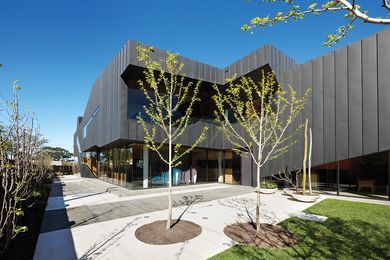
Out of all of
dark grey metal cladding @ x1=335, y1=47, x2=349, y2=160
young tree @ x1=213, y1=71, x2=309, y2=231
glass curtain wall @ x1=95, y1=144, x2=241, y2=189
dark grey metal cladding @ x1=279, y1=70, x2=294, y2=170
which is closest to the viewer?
young tree @ x1=213, y1=71, x2=309, y2=231

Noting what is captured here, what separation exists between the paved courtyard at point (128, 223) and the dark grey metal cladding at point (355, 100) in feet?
15.1

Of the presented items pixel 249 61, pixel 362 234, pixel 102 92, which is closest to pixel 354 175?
pixel 362 234

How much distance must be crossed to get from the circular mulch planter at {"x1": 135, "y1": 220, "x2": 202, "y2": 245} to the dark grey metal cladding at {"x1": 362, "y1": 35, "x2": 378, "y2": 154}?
34.0ft

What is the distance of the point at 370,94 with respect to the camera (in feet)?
37.6

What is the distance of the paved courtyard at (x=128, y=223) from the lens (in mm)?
Result: 5173

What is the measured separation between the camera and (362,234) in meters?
6.23

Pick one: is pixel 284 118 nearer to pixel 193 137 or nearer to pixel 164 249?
pixel 193 137

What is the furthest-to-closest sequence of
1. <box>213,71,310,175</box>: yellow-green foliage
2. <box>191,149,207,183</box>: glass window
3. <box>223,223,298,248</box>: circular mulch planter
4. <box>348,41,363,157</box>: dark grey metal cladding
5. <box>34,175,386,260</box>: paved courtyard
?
1. <box>191,149,207,183</box>: glass window
2. <box>348,41,363,157</box>: dark grey metal cladding
3. <box>213,71,310,175</box>: yellow-green foliage
4. <box>223,223,298,248</box>: circular mulch planter
5. <box>34,175,386,260</box>: paved courtyard

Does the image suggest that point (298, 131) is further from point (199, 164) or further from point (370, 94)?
point (199, 164)

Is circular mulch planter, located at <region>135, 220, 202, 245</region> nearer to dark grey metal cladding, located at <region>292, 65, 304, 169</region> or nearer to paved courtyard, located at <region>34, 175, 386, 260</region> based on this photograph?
paved courtyard, located at <region>34, 175, 386, 260</region>

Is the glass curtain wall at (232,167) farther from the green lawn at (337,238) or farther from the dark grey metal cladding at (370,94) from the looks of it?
the green lawn at (337,238)

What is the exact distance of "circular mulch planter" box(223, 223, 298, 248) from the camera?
5.59 metres

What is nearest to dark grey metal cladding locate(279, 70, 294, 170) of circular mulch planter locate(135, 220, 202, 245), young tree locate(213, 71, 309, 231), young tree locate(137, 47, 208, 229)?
young tree locate(213, 71, 309, 231)

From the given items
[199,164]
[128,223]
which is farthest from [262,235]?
[199,164]
